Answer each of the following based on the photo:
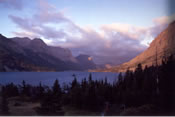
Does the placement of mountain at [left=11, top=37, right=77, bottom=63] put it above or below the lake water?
above

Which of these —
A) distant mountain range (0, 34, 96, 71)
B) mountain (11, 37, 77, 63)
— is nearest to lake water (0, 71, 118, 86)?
distant mountain range (0, 34, 96, 71)

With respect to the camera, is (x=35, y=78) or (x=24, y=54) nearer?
(x=24, y=54)

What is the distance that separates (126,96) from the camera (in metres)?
7.09

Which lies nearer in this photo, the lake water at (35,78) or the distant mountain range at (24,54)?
the distant mountain range at (24,54)

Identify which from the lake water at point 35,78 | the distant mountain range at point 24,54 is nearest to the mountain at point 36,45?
the distant mountain range at point 24,54

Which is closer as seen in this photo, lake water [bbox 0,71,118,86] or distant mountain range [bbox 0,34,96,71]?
distant mountain range [bbox 0,34,96,71]

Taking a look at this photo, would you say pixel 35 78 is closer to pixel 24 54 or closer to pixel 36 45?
pixel 24 54

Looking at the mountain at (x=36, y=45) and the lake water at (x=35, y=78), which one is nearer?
the mountain at (x=36, y=45)

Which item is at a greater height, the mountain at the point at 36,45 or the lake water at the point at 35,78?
the mountain at the point at 36,45

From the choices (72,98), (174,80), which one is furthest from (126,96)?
(174,80)

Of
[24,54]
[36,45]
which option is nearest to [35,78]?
[24,54]

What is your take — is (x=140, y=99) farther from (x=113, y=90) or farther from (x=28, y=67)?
(x=28, y=67)

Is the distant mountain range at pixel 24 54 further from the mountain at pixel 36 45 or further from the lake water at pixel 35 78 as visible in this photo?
the lake water at pixel 35 78

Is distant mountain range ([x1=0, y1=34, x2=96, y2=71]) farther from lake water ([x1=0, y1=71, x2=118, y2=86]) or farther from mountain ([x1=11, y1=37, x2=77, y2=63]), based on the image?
lake water ([x1=0, y1=71, x2=118, y2=86])
